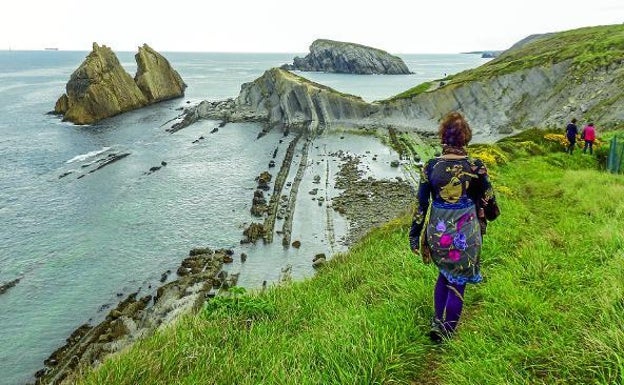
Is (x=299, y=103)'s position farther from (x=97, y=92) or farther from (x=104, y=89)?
(x=97, y=92)

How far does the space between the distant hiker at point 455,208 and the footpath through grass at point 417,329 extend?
0.72m

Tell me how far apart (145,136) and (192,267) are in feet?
164

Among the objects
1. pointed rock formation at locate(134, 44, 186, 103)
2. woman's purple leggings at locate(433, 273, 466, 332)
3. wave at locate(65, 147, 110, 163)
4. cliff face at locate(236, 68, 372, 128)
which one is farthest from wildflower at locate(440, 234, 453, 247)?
pointed rock formation at locate(134, 44, 186, 103)

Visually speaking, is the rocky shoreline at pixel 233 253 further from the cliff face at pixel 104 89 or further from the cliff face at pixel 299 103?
the cliff face at pixel 104 89

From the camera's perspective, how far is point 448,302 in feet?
18.6

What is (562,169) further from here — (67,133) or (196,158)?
(67,133)

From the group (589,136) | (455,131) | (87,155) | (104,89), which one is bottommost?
(87,155)

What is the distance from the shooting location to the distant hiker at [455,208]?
538cm

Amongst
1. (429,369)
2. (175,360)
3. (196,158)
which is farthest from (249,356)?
(196,158)

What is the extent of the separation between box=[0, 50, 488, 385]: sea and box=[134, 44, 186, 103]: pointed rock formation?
1649 inches

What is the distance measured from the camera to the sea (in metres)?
23.9

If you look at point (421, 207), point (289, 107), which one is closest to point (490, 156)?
point (421, 207)

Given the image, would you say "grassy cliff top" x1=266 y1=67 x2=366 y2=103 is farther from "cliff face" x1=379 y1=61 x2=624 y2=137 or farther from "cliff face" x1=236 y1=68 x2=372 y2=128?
"cliff face" x1=379 y1=61 x2=624 y2=137

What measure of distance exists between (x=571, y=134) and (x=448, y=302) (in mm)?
20815
